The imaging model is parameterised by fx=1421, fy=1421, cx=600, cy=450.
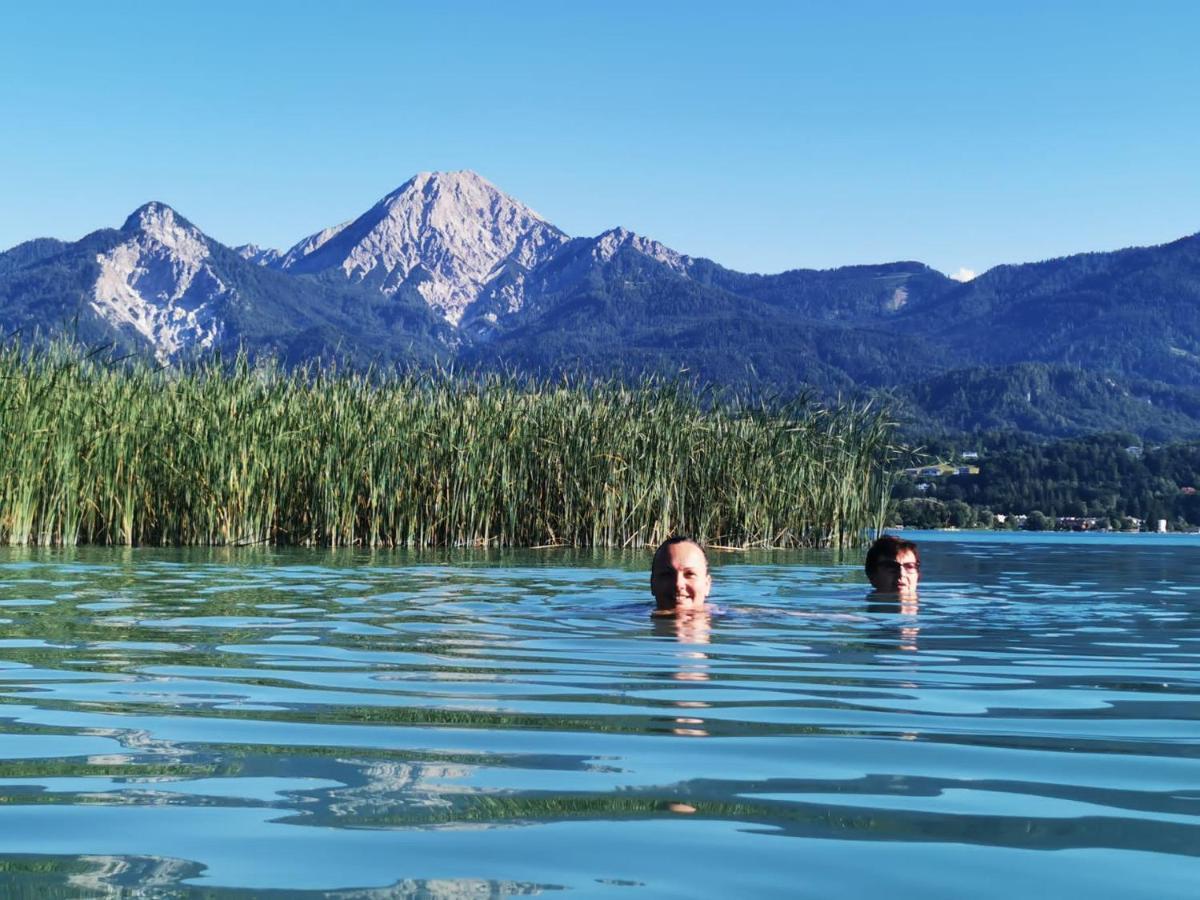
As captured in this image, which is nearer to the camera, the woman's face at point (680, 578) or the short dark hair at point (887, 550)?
the woman's face at point (680, 578)

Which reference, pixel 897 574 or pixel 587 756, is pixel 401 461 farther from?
pixel 587 756

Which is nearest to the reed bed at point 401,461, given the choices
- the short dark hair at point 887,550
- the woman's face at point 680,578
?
the short dark hair at point 887,550

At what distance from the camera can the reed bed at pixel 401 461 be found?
661 inches

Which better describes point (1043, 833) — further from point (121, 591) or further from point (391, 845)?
point (121, 591)

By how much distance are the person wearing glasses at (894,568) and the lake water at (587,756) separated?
2.02 meters

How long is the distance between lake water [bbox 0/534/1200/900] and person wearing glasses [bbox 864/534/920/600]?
6.64ft

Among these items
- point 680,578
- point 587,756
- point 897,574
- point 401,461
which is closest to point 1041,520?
point 401,461

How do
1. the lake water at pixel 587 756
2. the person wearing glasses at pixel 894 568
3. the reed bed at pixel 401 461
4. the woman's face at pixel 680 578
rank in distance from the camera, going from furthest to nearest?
the reed bed at pixel 401 461
the person wearing glasses at pixel 894 568
the woman's face at pixel 680 578
the lake water at pixel 587 756

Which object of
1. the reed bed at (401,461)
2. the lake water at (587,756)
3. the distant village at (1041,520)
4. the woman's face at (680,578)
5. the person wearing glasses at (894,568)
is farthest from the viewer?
the distant village at (1041,520)

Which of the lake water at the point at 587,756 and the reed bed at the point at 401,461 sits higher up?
the reed bed at the point at 401,461

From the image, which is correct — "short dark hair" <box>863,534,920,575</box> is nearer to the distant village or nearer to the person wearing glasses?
the person wearing glasses

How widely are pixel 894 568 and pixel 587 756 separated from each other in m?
7.22

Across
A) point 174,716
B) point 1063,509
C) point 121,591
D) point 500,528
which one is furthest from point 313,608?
point 1063,509

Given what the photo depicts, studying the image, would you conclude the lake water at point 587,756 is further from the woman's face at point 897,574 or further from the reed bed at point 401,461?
the reed bed at point 401,461
